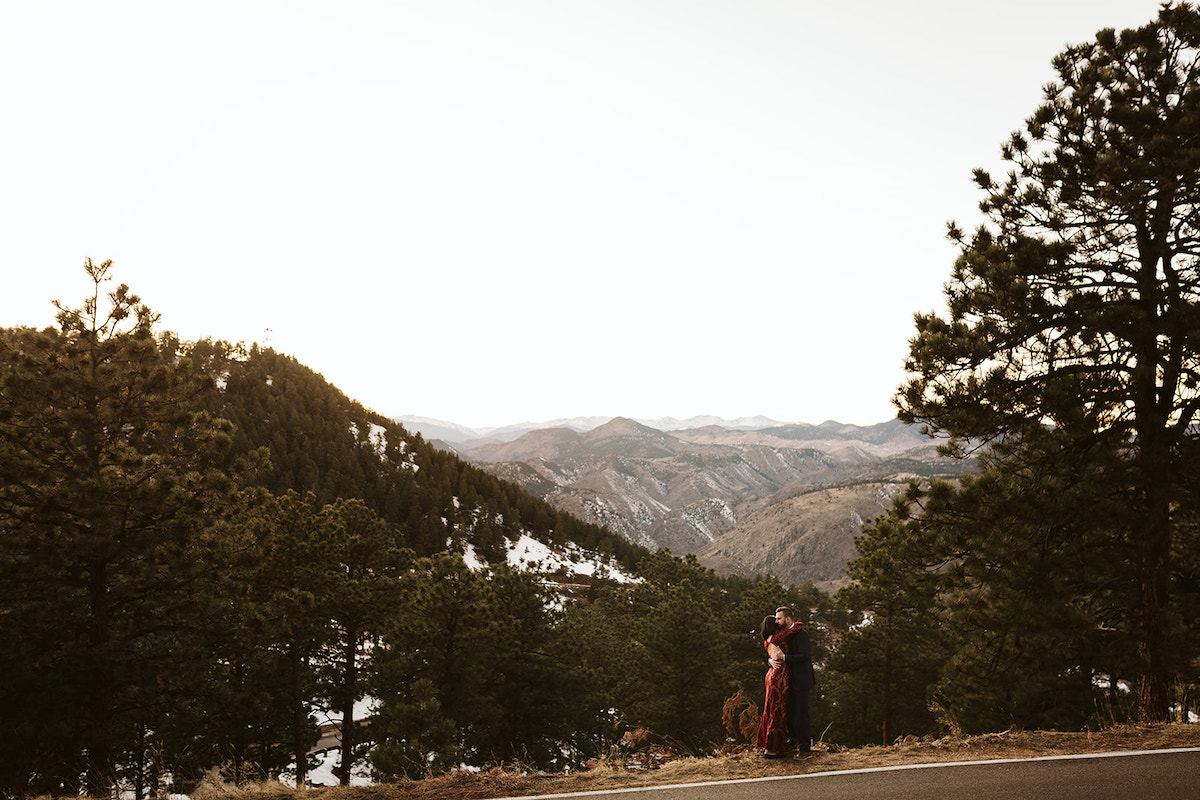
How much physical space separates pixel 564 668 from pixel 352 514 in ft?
31.5

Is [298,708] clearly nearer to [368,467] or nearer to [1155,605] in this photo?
[1155,605]

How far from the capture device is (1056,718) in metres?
17.3

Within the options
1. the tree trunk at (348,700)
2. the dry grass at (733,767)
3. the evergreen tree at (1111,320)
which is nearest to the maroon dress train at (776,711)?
the dry grass at (733,767)

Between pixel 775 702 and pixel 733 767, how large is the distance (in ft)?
2.89

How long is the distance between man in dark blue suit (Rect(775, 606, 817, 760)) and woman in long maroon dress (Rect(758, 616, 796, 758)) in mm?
84

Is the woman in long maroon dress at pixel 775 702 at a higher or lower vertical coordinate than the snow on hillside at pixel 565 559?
higher

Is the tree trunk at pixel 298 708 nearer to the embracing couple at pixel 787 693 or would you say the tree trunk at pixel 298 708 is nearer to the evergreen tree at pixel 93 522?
the evergreen tree at pixel 93 522

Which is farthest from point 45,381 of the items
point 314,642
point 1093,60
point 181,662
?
point 1093,60

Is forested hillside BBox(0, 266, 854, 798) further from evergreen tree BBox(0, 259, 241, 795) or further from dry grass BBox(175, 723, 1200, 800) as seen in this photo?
dry grass BBox(175, 723, 1200, 800)

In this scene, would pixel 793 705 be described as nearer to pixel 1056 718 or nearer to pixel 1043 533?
pixel 1043 533

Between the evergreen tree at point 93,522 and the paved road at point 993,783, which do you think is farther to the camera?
the evergreen tree at point 93,522

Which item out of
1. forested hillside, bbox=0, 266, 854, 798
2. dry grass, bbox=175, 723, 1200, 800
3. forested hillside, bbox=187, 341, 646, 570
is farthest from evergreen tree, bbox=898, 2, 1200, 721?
forested hillside, bbox=187, 341, 646, 570

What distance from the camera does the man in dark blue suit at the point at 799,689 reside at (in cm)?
750

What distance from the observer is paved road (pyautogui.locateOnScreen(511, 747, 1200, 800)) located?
5.83 m
